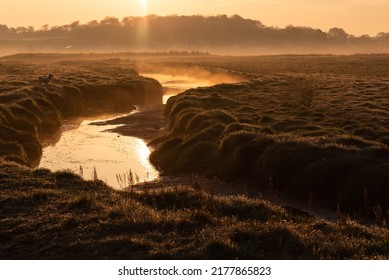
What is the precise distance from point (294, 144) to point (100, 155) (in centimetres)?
1695

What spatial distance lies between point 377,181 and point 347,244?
9.88m

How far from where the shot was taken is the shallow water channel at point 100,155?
32344mm

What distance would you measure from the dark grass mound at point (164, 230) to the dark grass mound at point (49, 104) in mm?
14718

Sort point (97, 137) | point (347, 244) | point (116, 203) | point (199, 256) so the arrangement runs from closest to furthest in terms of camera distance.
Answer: point (199, 256), point (347, 244), point (116, 203), point (97, 137)

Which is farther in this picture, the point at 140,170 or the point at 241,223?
the point at 140,170

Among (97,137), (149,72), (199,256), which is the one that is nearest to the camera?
(199,256)

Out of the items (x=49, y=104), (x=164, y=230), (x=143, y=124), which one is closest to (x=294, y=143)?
(x=164, y=230)

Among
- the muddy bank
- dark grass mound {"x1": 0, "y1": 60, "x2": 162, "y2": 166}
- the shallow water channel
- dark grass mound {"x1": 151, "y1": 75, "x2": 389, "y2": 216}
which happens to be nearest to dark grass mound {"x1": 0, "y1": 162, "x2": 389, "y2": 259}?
dark grass mound {"x1": 151, "y1": 75, "x2": 389, "y2": 216}

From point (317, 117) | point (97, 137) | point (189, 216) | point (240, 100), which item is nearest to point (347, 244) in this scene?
point (189, 216)

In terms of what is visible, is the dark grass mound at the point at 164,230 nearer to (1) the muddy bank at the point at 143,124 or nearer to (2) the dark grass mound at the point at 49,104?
(2) the dark grass mound at the point at 49,104

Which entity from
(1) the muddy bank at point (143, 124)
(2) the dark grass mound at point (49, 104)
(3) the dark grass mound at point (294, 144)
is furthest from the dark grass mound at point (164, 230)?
(1) the muddy bank at point (143, 124)

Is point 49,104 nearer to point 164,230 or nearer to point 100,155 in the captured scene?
point 100,155

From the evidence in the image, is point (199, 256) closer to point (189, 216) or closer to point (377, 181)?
point (189, 216)

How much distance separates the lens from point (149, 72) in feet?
523
